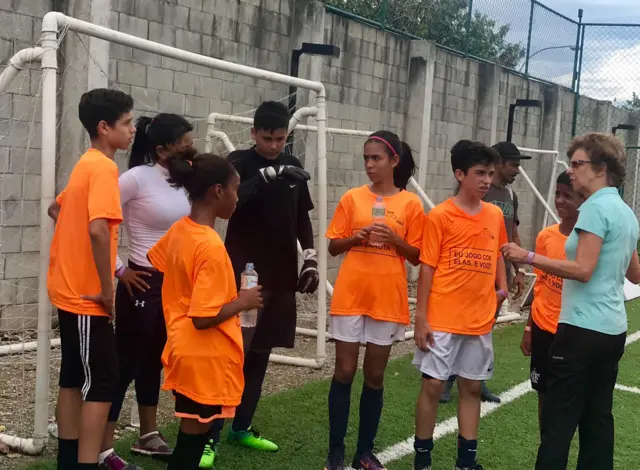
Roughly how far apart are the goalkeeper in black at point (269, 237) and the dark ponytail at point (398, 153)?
1.56 feet

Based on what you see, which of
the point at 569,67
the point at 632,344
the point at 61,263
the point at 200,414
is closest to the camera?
the point at 200,414

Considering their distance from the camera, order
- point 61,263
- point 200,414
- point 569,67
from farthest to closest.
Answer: point 569,67, point 61,263, point 200,414

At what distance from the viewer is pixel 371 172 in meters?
4.25

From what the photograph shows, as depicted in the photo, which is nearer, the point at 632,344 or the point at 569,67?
the point at 632,344

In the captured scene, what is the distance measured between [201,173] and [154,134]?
0.89 metres

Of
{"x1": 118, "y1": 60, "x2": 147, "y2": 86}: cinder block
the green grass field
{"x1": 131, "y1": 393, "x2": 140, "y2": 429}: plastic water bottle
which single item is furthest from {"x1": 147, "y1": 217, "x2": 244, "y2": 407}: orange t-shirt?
{"x1": 118, "y1": 60, "x2": 147, "y2": 86}: cinder block

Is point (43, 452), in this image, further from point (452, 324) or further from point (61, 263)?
point (452, 324)

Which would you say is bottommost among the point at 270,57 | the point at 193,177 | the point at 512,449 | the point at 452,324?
the point at 512,449

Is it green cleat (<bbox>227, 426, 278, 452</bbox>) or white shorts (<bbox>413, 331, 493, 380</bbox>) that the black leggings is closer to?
green cleat (<bbox>227, 426, 278, 452</bbox>)

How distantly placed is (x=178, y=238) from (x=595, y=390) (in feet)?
6.64

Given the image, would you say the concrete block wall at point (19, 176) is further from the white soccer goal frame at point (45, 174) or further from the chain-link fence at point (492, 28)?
the chain-link fence at point (492, 28)

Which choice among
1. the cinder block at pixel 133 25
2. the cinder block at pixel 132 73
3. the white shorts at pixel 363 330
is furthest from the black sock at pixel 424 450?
the cinder block at pixel 133 25

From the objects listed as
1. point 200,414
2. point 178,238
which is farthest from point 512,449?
point 178,238

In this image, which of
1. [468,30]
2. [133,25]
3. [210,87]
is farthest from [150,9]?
[468,30]
